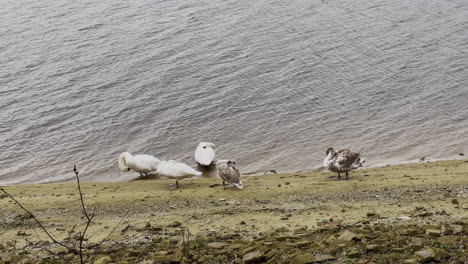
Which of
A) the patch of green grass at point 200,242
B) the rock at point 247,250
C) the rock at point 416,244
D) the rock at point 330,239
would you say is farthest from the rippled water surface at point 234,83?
the rock at point 416,244

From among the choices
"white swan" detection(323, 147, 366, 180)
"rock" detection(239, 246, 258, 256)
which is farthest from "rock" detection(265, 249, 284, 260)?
"white swan" detection(323, 147, 366, 180)

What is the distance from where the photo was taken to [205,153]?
63.1ft

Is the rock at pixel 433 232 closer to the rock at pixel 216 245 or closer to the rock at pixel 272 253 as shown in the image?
the rock at pixel 272 253

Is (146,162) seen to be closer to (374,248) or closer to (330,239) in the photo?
(330,239)

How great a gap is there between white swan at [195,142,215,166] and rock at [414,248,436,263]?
10853mm

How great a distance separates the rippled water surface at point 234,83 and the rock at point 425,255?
10651 millimetres

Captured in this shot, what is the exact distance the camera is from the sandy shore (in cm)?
975

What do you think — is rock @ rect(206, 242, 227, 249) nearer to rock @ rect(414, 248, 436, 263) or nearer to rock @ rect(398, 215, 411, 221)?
rock @ rect(414, 248, 436, 263)

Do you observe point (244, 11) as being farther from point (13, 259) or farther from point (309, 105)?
point (13, 259)

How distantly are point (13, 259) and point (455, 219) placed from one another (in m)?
7.59

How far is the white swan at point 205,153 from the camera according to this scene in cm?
1899

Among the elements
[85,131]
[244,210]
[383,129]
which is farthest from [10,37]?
[244,210]

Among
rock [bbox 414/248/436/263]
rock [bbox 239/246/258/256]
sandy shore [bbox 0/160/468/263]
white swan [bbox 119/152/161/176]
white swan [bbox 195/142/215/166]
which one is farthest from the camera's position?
white swan [bbox 195/142/215/166]

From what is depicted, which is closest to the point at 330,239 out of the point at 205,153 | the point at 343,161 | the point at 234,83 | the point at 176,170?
the point at 343,161
